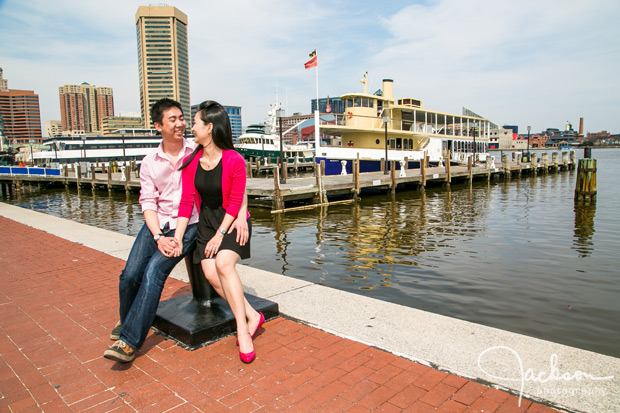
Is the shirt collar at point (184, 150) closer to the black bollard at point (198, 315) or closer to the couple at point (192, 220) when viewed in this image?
the couple at point (192, 220)

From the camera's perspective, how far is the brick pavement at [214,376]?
8.64 ft

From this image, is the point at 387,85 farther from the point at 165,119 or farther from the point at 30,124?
the point at 30,124

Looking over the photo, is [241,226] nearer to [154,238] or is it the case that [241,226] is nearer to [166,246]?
[166,246]

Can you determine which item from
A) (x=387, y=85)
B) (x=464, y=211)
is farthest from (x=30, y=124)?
(x=464, y=211)

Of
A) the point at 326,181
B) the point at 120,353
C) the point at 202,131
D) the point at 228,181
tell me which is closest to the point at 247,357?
the point at 120,353

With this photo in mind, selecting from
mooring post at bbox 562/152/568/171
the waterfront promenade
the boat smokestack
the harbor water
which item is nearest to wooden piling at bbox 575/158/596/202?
the harbor water

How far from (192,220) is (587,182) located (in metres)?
21.0

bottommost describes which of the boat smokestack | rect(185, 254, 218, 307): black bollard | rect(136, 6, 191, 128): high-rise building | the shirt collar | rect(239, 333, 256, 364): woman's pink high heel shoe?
rect(239, 333, 256, 364): woman's pink high heel shoe

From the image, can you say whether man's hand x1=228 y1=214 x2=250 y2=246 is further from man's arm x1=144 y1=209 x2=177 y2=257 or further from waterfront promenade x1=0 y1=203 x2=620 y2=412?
waterfront promenade x1=0 y1=203 x2=620 y2=412

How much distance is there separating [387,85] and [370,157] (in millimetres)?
7162

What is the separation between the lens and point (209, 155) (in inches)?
139

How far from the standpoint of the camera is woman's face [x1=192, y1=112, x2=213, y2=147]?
343 cm

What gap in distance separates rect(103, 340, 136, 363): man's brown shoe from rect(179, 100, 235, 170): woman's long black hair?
5.78 feet

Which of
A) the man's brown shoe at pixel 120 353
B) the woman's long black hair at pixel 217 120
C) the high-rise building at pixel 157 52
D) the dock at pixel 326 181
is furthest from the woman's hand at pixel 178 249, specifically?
the high-rise building at pixel 157 52
